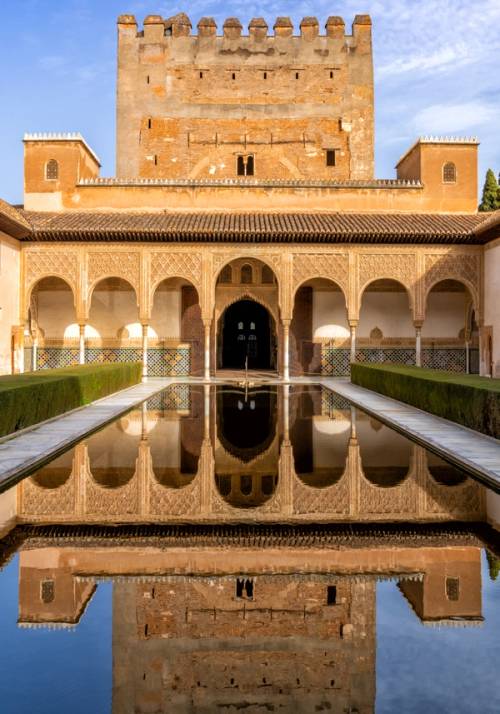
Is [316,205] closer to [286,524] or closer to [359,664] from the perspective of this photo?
[286,524]

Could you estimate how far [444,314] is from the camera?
822 inches

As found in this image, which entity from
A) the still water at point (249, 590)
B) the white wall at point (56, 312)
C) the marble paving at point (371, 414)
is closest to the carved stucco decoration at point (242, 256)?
the white wall at point (56, 312)

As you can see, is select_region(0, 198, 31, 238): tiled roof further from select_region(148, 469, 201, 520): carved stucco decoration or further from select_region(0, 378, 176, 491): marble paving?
select_region(148, 469, 201, 520): carved stucco decoration

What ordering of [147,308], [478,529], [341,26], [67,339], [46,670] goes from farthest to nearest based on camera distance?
[341,26], [67,339], [147,308], [478,529], [46,670]

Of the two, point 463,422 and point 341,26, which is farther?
point 341,26

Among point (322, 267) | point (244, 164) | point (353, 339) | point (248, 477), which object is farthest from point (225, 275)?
point (248, 477)

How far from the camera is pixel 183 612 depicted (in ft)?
11.0

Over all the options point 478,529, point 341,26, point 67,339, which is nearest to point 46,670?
point 478,529

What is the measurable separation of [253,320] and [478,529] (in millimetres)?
24470

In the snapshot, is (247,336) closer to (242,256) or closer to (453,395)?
(242,256)

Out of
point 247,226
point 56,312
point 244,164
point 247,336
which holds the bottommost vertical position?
point 247,336

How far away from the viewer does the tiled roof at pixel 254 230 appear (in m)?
18.3

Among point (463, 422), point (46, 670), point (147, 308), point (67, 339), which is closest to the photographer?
point (46, 670)

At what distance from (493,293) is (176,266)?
8.17m
